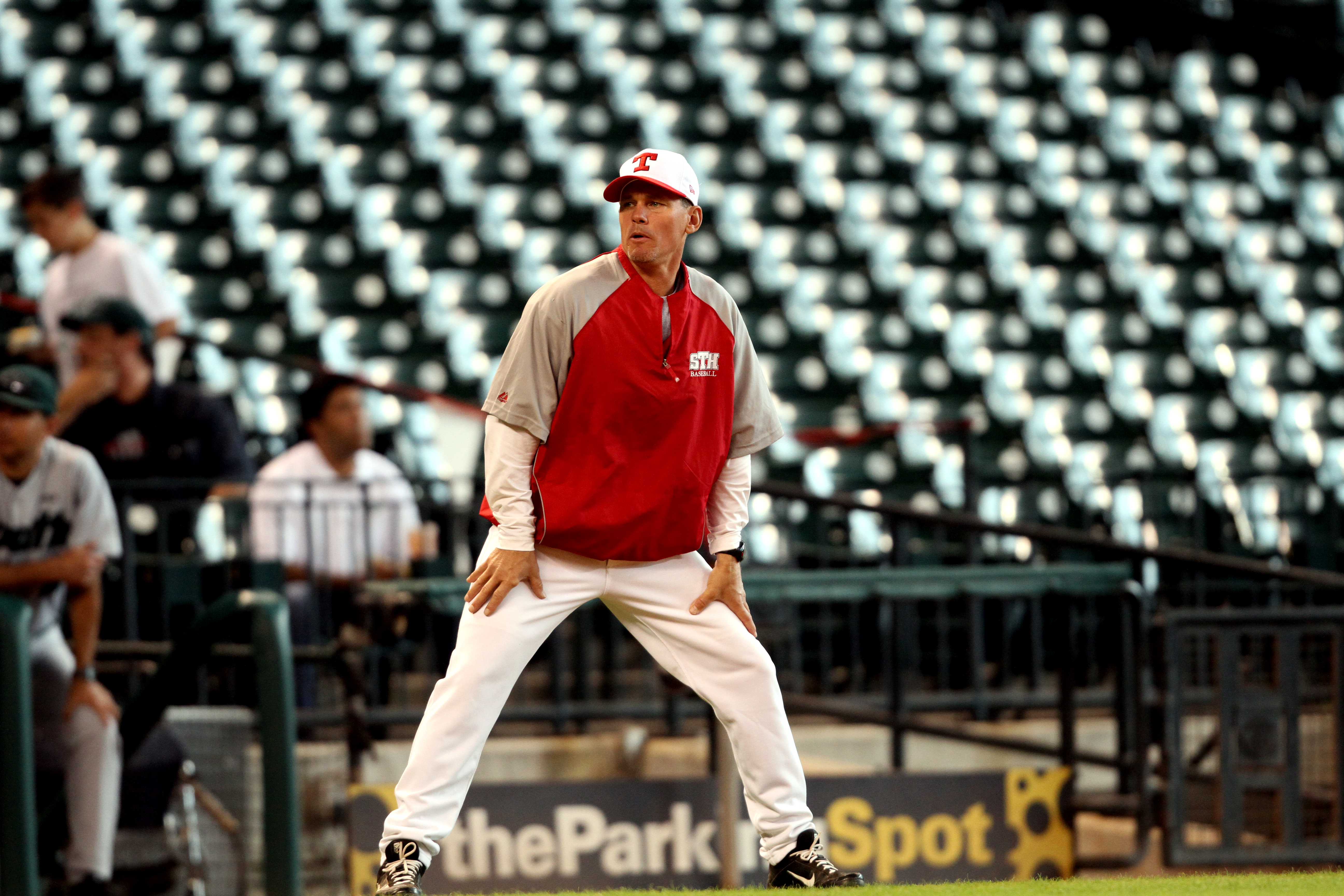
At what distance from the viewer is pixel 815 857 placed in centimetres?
290

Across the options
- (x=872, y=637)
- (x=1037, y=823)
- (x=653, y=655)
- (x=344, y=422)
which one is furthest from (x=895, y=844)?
(x=344, y=422)

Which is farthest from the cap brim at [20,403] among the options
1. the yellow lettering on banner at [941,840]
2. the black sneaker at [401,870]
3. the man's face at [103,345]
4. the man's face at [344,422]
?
the yellow lettering on banner at [941,840]

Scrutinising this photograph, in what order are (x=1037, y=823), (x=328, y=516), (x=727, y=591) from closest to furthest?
(x=727, y=591), (x=1037, y=823), (x=328, y=516)

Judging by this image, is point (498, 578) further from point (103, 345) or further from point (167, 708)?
point (103, 345)

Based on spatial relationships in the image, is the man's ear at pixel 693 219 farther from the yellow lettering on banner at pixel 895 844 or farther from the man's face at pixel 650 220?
the yellow lettering on banner at pixel 895 844

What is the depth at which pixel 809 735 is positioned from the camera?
589 centimetres

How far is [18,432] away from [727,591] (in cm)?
235

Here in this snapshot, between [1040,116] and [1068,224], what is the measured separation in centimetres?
91

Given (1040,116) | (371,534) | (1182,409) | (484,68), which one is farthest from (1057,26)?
(371,534)

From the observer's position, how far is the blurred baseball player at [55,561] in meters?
4.21

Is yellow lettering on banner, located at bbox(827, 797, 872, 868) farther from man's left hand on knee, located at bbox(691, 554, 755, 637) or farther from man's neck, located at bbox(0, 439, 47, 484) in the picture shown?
man's neck, located at bbox(0, 439, 47, 484)

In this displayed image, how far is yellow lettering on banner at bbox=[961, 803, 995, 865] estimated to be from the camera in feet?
15.6

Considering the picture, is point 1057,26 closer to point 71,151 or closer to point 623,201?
point 71,151

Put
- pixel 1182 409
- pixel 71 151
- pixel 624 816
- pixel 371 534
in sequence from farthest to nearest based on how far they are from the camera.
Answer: pixel 1182 409 < pixel 71 151 < pixel 371 534 < pixel 624 816
